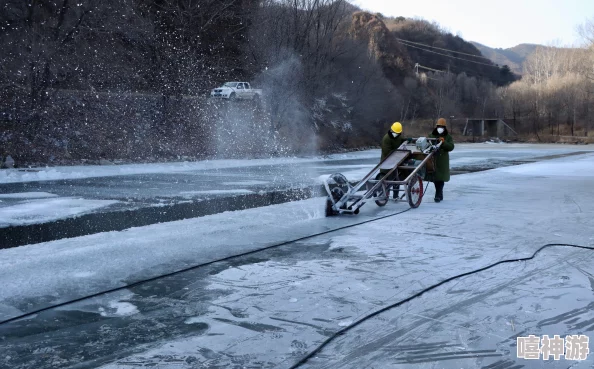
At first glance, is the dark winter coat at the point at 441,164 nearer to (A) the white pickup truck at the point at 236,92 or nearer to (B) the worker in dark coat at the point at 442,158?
(B) the worker in dark coat at the point at 442,158

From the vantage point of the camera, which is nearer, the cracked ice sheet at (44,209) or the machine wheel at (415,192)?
the cracked ice sheet at (44,209)

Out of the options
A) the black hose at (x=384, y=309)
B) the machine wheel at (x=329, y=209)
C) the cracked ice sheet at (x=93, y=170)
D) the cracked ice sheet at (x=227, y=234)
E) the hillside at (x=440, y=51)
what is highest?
the hillside at (x=440, y=51)

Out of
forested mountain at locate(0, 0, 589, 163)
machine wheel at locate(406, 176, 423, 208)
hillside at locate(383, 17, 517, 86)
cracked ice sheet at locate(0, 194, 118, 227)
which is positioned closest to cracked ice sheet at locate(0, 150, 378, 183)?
forested mountain at locate(0, 0, 589, 163)

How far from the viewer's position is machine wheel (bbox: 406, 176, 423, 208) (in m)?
11.6

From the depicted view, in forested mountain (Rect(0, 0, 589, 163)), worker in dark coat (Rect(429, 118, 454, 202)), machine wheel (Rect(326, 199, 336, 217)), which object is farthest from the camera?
forested mountain (Rect(0, 0, 589, 163))

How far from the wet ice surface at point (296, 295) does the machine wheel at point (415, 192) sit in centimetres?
155

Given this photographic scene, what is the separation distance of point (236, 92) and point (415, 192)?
25.3 metres

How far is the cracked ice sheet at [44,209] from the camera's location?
33.7ft

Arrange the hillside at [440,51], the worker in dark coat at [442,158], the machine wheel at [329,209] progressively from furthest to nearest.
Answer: the hillside at [440,51], the worker in dark coat at [442,158], the machine wheel at [329,209]

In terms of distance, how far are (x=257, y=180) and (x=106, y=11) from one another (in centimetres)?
1280

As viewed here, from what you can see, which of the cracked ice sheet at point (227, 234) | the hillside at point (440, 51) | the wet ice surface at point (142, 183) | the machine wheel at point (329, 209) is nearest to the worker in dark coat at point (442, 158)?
the cracked ice sheet at point (227, 234)

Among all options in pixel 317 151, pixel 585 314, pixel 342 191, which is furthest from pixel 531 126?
pixel 585 314

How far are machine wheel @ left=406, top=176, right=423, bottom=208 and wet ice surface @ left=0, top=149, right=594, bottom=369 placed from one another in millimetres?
1547

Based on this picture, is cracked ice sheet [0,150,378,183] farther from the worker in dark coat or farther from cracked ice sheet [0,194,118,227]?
the worker in dark coat
